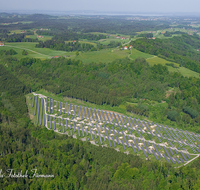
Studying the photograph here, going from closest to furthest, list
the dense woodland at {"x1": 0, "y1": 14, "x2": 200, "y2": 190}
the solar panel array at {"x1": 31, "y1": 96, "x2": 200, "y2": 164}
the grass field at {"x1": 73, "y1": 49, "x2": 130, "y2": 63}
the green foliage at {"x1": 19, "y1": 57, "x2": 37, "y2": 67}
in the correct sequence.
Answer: the dense woodland at {"x1": 0, "y1": 14, "x2": 200, "y2": 190} < the solar panel array at {"x1": 31, "y1": 96, "x2": 200, "y2": 164} < the green foliage at {"x1": 19, "y1": 57, "x2": 37, "y2": 67} < the grass field at {"x1": 73, "y1": 49, "x2": 130, "y2": 63}

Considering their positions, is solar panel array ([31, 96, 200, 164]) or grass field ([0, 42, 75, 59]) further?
grass field ([0, 42, 75, 59])

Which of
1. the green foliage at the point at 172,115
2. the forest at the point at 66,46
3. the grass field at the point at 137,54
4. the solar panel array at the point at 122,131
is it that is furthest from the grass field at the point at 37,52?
the green foliage at the point at 172,115

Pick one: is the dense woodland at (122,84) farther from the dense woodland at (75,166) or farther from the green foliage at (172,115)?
the dense woodland at (75,166)

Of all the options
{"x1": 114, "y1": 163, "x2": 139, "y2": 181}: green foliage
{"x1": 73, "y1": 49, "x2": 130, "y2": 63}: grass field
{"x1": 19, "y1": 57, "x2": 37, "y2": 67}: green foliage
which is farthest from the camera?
{"x1": 73, "y1": 49, "x2": 130, "y2": 63}: grass field

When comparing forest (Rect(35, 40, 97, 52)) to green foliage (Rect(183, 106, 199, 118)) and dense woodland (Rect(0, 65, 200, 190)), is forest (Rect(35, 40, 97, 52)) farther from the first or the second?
dense woodland (Rect(0, 65, 200, 190))

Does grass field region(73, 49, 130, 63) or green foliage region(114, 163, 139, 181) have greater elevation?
grass field region(73, 49, 130, 63)

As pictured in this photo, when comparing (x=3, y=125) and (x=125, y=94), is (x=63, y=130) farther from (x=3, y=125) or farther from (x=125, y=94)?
(x=125, y=94)

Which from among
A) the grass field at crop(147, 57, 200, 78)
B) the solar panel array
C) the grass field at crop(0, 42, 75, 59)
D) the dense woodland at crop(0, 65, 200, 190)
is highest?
the grass field at crop(0, 42, 75, 59)

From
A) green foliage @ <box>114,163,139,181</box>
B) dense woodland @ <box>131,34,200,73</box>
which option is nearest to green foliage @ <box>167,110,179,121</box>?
green foliage @ <box>114,163,139,181</box>

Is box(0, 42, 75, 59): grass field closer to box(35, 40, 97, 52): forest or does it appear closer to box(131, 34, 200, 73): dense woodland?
box(35, 40, 97, 52): forest
